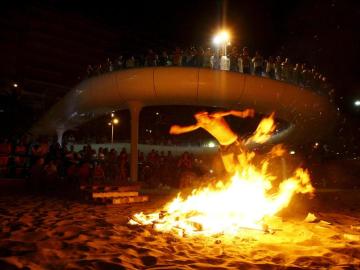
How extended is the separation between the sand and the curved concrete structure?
7370mm

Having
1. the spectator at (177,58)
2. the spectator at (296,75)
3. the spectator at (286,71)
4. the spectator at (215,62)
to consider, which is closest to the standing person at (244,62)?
the spectator at (215,62)

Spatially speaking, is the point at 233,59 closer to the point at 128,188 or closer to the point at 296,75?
the point at 296,75

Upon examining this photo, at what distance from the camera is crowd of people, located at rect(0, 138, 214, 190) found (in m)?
12.6

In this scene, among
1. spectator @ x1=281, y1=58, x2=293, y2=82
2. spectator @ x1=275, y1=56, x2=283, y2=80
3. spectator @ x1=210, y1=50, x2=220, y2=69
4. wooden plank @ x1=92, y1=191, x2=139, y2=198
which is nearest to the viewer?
wooden plank @ x1=92, y1=191, x2=139, y2=198

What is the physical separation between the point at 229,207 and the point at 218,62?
27.2 ft

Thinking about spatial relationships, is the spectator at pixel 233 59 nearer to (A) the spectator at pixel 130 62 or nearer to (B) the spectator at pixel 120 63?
(A) the spectator at pixel 130 62

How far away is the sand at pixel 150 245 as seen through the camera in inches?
169

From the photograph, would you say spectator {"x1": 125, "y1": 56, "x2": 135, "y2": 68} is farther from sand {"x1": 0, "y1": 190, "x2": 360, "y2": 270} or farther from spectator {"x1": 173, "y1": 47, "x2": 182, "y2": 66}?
sand {"x1": 0, "y1": 190, "x2": 360, "y2": 270}

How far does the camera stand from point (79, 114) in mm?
17953

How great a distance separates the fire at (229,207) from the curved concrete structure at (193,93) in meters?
5.12

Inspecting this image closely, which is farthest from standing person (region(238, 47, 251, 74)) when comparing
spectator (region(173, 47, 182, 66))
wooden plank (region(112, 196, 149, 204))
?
wooden plank (region(112, 196, 149, 204))

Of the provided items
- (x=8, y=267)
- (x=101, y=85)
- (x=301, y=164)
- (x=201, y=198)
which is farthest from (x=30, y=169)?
(x=301, y=164)

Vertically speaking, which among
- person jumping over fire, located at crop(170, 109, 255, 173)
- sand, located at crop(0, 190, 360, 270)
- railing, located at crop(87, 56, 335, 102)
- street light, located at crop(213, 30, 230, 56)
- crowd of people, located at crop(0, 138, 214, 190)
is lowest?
sand, located at crop(0, 190, 360, 270)

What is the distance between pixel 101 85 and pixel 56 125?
29.1 feet
